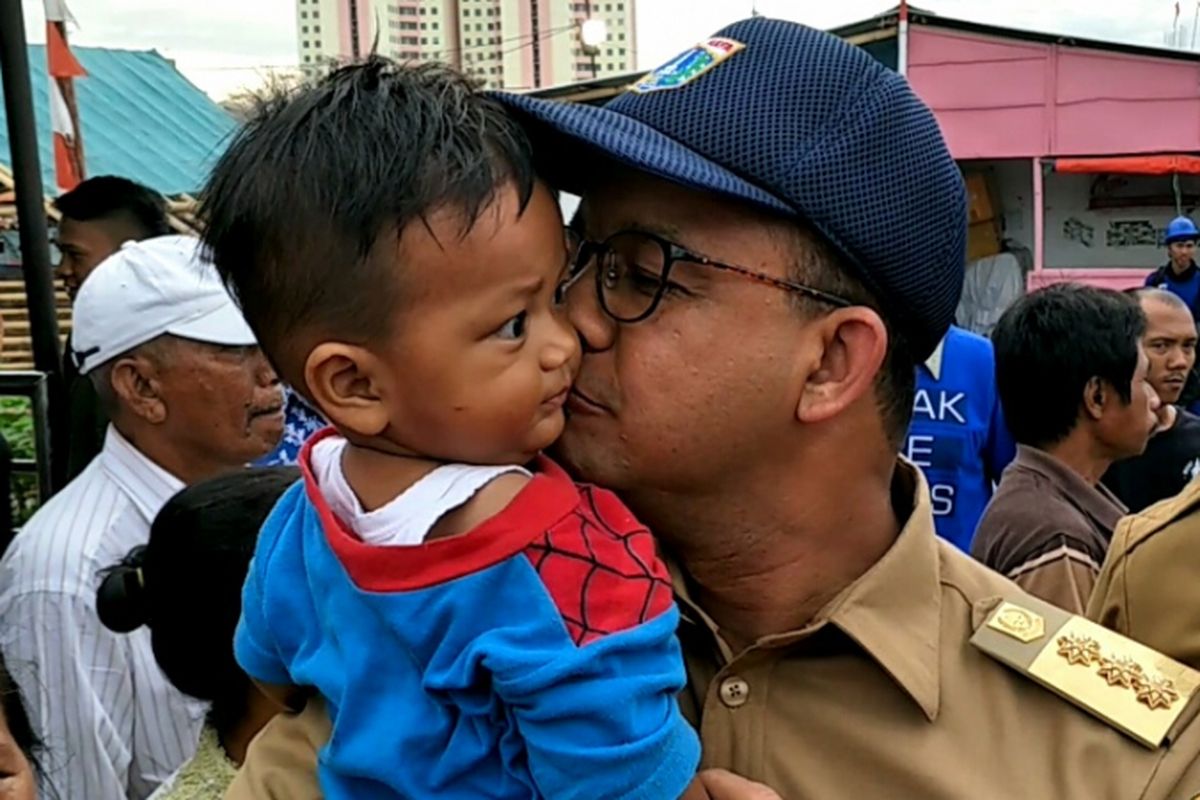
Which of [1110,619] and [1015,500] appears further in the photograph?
[1015,500]

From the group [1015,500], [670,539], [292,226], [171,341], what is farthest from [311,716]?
[1015,500]

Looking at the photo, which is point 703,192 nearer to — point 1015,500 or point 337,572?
point 337,572

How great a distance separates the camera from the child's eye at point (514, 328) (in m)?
1.35

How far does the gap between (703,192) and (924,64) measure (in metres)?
13.5

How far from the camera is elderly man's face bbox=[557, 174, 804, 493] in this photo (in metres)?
1.50

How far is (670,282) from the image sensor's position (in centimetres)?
152

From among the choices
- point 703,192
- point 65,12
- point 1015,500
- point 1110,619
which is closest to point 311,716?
point 703,192

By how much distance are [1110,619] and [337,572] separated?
55.8 inches

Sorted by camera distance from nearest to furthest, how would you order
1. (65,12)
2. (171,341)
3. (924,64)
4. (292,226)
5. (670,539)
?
(292,226) < (670,539) < (171,341) < (65,12) < (924,64)

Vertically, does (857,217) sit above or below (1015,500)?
above

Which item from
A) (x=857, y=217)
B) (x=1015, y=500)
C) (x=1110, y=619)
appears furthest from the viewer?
(x=1015, y=500)

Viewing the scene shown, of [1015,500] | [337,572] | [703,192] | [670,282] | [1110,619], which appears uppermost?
[703,192]

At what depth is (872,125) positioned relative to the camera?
152cm

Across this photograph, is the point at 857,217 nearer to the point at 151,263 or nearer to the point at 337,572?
the point at 337,572
